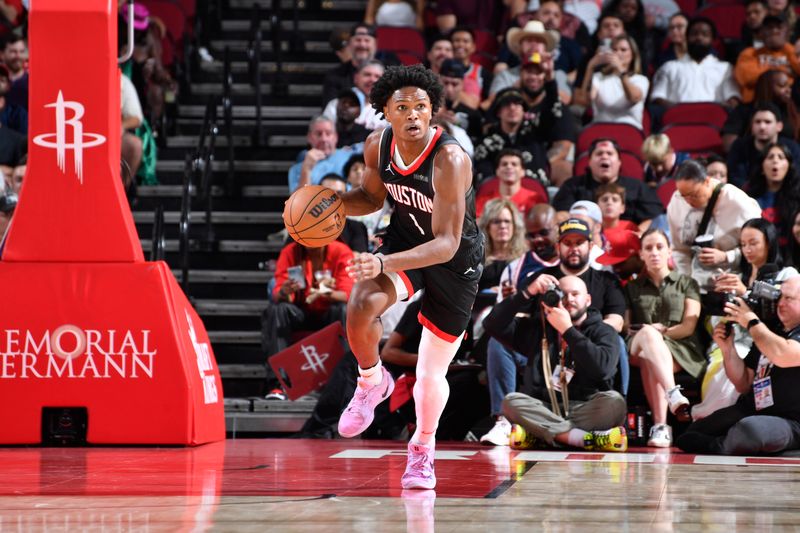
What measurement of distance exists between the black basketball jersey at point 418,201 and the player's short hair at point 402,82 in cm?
17

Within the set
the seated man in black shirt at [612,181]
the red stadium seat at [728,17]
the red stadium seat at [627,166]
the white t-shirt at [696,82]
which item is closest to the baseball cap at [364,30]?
the red stadium seat at [627,166]

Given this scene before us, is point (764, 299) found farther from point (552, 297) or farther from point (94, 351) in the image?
point (94, 351)

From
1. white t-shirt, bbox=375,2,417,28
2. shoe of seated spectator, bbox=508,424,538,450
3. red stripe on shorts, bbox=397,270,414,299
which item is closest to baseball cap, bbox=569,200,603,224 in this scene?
shoe of seated spectator, bbox=508,424,538,450

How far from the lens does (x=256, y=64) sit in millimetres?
11055

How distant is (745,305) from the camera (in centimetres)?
635

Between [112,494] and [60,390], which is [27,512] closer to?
[112,494]

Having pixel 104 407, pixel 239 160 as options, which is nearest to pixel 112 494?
pixel 104 407

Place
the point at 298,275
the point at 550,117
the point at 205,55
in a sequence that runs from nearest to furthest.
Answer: the point at 298,275 → the point at 550,117 → the point at 205,55

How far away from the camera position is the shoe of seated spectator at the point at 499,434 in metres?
6.98

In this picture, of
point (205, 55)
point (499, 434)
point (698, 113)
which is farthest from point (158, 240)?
point (698, 113)

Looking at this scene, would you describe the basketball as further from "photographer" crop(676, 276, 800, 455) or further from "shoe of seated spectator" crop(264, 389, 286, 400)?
"shoe of seated spectator" crop(264, 389, 286, 400)

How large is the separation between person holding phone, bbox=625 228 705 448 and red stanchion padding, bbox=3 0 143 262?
3.26m

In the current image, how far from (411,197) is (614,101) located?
5945 millimetres

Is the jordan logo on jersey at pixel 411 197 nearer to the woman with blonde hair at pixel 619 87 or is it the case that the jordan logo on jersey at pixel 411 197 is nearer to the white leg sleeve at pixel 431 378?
the white leg sleeve at pixel 431 378
